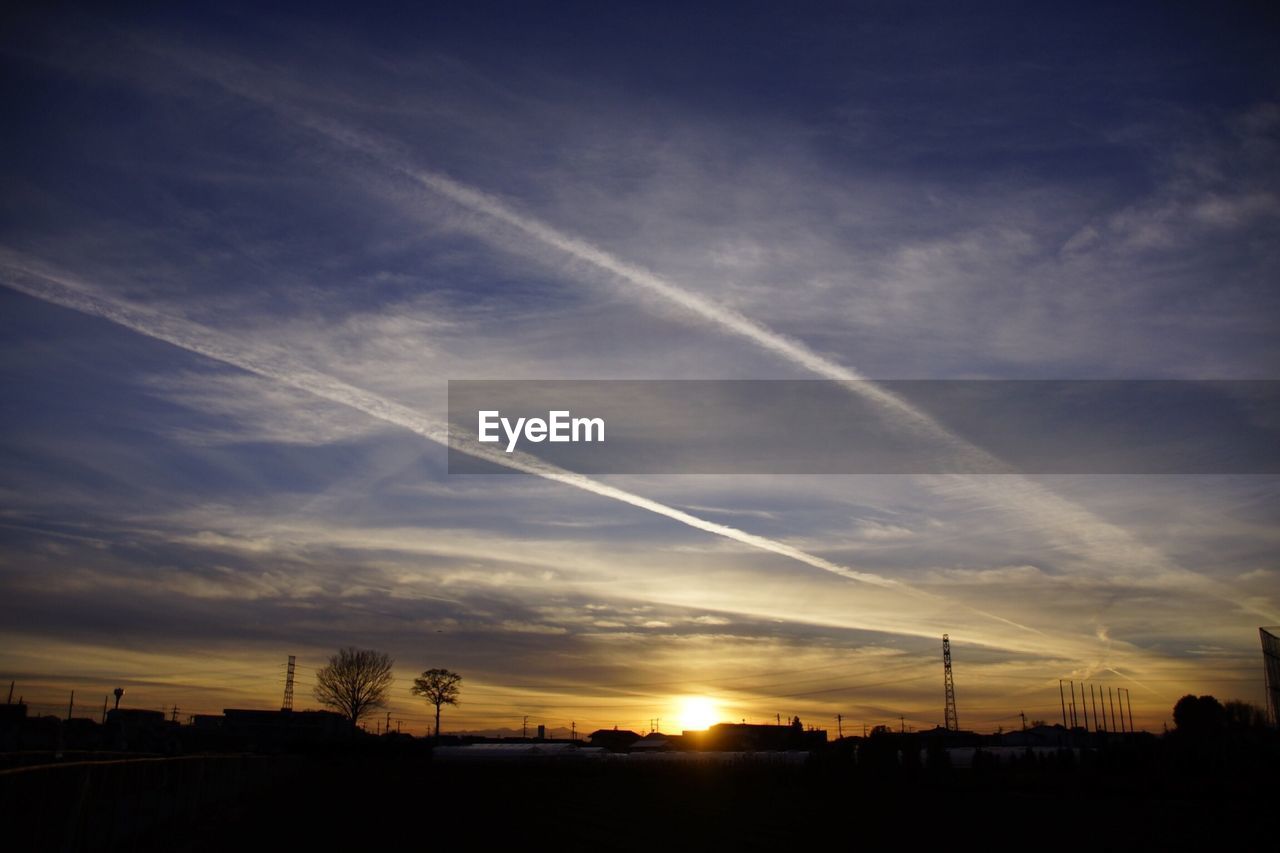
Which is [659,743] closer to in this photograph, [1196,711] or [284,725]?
[284,725]

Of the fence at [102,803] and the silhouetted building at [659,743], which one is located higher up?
the fence at [102,803]

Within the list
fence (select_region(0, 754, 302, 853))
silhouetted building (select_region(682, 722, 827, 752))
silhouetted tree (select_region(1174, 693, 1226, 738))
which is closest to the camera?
fence (select_region(0, 754, 302, 853))

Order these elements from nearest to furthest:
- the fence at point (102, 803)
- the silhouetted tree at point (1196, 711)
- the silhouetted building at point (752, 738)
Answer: the fence at point (102, 803)
the silhouetted tree at point (1196, 711)
the silhouetted building at point (752, 738)

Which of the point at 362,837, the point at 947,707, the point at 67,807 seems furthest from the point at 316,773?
the point at 947,707

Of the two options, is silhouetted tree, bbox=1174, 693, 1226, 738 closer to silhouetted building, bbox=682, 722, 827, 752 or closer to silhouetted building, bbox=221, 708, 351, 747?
silhouetted building, bbox=682, 722, 827, 752

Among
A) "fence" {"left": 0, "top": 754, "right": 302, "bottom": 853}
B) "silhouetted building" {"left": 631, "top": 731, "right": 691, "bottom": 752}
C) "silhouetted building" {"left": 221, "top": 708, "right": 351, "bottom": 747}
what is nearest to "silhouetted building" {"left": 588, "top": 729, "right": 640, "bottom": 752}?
"silhouetted building" {"left": 631, "top": 731, "right": 691, "bottom": 752}

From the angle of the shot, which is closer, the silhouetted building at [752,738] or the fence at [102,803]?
the fence at [102,803]

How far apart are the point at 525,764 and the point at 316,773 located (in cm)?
2997

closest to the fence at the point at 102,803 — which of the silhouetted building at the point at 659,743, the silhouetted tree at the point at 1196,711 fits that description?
the silhouetted tree at the point at 1196,711

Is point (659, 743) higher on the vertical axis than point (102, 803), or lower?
lower

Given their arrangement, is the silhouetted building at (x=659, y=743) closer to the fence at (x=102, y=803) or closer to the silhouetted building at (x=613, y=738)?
the silhouetted building at (x=613, y=738)

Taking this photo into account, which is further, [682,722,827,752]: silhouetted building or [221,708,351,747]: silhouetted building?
[682,722,827,752]: silhouetted building

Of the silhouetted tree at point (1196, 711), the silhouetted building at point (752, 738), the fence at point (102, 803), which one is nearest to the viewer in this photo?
the fence at point (102, 803)

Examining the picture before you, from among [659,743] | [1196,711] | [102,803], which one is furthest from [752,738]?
[102,803]
